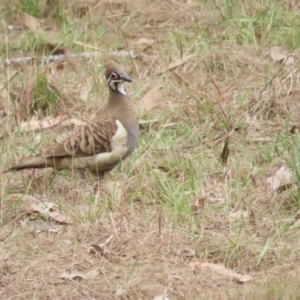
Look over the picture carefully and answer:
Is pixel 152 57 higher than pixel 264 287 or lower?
lower

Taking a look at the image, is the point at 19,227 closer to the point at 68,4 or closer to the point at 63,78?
the point at 63,78

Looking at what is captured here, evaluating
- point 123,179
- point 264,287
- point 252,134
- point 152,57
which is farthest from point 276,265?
point 152,57

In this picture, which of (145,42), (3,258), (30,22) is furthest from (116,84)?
(30,22)

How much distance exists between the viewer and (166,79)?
341 inches

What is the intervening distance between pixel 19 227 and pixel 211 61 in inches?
109

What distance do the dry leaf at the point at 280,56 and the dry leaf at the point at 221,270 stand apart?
2.87 meters

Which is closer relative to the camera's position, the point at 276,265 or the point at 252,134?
the point at 276,265

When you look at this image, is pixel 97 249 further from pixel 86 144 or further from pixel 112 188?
pixel 86 144

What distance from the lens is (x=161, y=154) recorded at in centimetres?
739

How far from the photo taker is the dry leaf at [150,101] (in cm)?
821

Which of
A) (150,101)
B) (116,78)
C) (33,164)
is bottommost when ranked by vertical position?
(150,101)

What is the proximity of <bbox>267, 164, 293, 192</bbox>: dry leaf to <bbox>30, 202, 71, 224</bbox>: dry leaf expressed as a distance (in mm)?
1208

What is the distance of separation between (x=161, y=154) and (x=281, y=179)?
38.1 inches

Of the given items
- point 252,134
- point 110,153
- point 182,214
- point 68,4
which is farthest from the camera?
point 68,4
